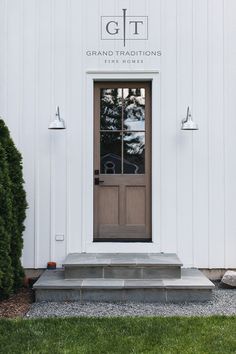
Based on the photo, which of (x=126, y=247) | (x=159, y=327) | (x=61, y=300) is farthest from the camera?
(x=126, y=247)

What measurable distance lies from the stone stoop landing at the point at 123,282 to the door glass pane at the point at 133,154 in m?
1.28

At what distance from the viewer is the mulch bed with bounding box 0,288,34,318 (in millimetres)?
5242

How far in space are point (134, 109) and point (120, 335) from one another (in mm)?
3425

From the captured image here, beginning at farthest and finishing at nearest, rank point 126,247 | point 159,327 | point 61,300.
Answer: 1. point 126,247
2. point 61,300
3. point 159,327

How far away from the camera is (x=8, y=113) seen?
6699 mm

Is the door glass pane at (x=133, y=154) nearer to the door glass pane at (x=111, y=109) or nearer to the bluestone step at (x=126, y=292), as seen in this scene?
the door glass pane at (x=111, y=109)

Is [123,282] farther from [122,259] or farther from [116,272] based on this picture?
[122,259]

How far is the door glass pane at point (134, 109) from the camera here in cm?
→ 692

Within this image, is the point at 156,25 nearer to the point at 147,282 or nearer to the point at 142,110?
the point at 142,110

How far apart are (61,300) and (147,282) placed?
98 centimetres

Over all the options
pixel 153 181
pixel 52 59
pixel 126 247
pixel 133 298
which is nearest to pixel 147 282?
pixel 133 298

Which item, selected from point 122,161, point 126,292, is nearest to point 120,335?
point 126,292

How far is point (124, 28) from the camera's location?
263 inches

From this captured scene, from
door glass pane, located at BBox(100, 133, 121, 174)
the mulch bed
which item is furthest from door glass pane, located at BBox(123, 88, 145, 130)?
the mulch bed
